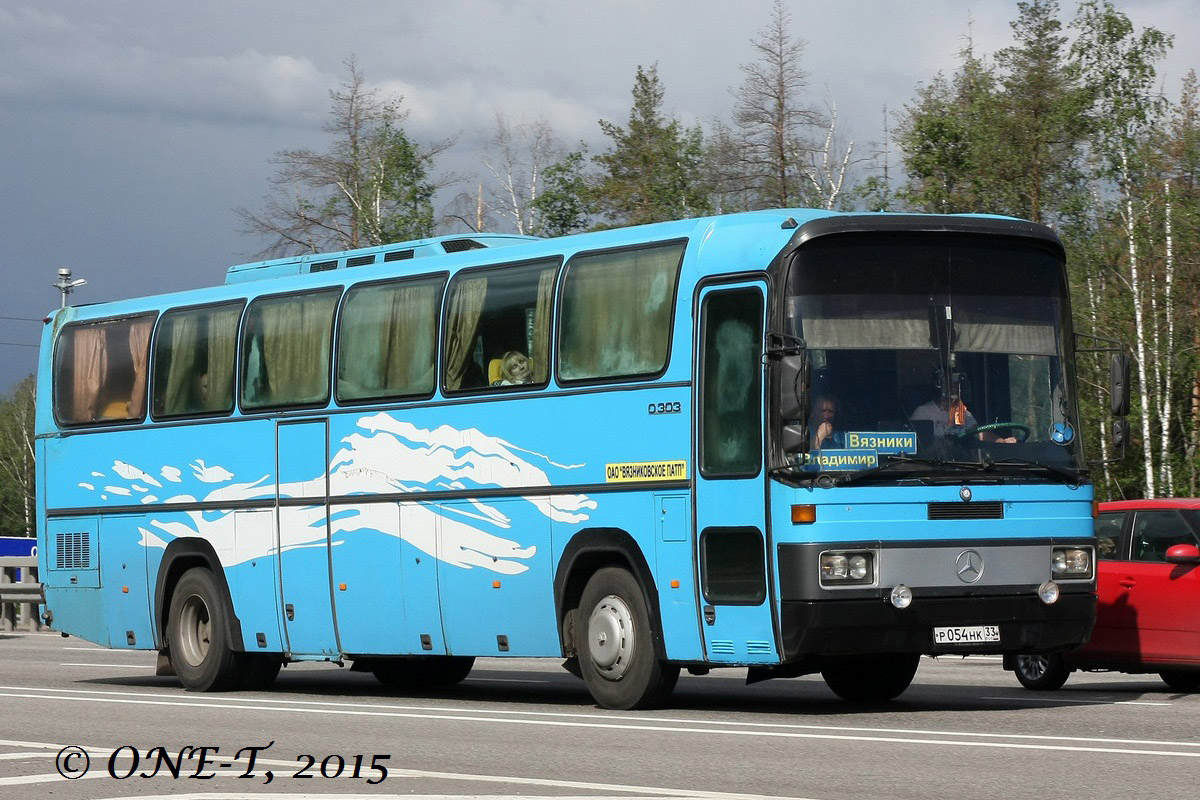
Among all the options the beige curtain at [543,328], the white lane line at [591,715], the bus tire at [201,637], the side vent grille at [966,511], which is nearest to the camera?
the white lane line at [591,715]

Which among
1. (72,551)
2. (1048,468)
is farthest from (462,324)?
(72,551)

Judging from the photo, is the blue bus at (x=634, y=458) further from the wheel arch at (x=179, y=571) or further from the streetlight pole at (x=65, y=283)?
the streetlight pole at (x=65, y=283)

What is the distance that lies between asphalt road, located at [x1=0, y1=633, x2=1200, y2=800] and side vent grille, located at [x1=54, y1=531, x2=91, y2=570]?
216 cm

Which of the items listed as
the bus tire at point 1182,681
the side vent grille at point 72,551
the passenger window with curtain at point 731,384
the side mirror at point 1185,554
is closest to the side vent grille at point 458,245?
the passenger window with curtain at point 731,384

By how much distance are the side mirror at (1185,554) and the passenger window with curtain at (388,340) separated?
249 inches

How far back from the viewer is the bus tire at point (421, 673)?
19.0m

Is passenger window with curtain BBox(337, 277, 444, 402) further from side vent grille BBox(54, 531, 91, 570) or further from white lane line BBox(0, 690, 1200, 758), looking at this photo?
side vent grille BBox(54, 531, 91, 570)

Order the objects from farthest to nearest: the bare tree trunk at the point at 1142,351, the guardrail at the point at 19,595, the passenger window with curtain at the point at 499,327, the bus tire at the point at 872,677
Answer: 1. the bare tree trunk at the point at 1142,351
2. the guardrail at the point at 19,595
3. the passenger window with curtain at the point at 499,327
4. the bus tire at the point at 872,677

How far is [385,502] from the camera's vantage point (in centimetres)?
1716

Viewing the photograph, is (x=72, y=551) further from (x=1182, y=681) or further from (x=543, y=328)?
(x=1182, y=681)

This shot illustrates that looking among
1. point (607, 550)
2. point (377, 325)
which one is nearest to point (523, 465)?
point (607, 550)

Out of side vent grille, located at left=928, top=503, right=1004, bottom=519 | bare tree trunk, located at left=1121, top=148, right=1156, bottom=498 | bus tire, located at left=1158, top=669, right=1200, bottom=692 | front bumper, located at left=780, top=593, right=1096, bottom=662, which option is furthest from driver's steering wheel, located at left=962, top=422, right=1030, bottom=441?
bare tree trunk, located at left=1121, top=148, right=1156, bottom=498

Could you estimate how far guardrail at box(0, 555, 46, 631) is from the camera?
3331cm

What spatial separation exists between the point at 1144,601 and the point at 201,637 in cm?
902
